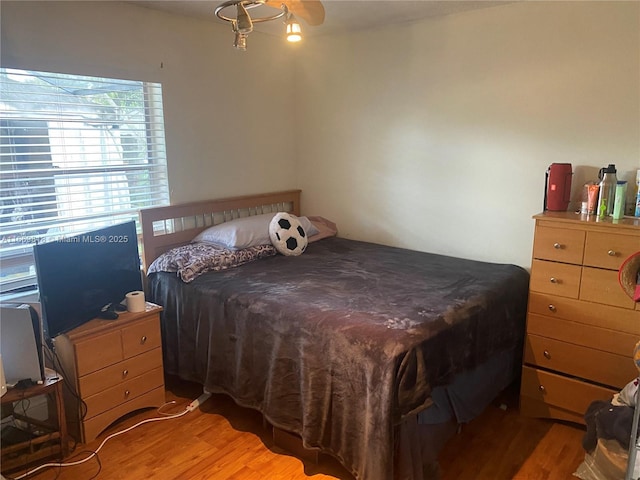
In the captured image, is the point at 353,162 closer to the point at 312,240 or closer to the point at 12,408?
the point at 312,240

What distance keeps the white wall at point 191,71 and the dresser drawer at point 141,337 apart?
1.02m

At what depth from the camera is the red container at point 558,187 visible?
2654mm

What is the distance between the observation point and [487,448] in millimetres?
2389

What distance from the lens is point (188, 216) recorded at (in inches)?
130

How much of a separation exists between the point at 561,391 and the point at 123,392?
2363mm

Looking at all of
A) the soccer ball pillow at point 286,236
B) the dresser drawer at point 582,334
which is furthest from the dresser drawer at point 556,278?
the soccer ball pillow at point 286,236

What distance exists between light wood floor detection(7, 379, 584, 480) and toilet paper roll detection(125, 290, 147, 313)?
0.63 meters

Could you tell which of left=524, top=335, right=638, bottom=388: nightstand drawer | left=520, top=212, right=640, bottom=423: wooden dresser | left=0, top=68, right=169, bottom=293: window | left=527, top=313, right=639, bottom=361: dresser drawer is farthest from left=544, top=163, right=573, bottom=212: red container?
left=0, top=68, right=169, bottom=293: window

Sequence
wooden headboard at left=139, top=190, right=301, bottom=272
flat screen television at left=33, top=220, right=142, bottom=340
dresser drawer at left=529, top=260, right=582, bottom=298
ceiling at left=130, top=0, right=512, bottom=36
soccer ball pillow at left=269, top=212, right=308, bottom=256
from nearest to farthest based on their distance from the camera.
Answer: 1. flat screen television at left=33, top=220, right=142, bottom=340
2. dresser drawer at left=529, top=260, right=582, bottom=298
3. ceiling at left=130, top=0, right=512, bottom=36
4. wooden headboard at left=139, top=190, right=301, bottom=272
5. soccer ball pillow at left=269, top=212, right=308, bottom=256

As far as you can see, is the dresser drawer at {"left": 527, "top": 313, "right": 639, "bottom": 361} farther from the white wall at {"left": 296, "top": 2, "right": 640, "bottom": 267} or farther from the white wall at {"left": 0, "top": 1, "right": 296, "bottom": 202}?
the white wall at {"left": 0, "top": 1, "right": 296, "bottom": 202}

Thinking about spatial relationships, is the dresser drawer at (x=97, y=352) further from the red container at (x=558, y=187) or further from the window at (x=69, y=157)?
the red container at (x=558, y=187)

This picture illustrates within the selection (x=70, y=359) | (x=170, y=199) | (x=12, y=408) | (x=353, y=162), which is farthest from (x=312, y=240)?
(x=12, y=408)

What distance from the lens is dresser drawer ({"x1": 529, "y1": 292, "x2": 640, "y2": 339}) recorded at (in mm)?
2289

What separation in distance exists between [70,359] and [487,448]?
7.02ft
